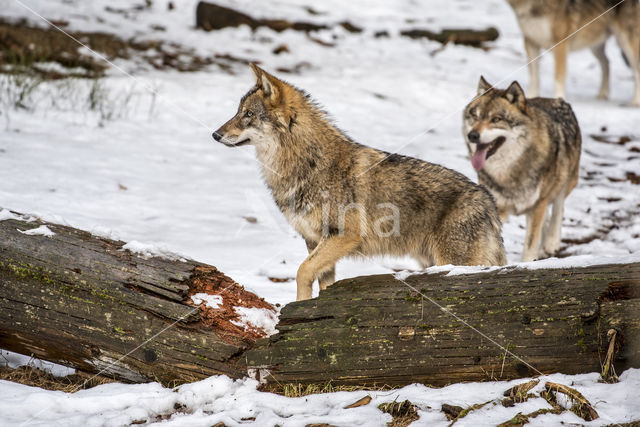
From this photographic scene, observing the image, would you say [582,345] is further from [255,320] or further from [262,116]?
[262,116]

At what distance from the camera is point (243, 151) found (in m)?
9.00

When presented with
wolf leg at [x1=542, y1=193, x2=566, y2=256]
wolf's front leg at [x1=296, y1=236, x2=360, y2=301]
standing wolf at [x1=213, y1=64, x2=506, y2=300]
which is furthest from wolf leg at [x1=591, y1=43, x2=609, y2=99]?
wolf's front leg at [x1=296, y1=236, x2=360, y2=301]

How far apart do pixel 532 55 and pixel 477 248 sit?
27.3ft

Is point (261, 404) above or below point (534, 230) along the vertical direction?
below

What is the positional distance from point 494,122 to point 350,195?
280 cm

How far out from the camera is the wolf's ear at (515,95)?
6539mm

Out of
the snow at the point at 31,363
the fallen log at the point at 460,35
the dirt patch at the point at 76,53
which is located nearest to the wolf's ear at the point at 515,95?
the snow at the point at 31,363

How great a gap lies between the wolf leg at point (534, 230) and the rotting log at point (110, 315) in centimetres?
408

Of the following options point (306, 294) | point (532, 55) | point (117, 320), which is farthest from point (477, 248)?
point (532, 55)

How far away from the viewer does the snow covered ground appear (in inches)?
123

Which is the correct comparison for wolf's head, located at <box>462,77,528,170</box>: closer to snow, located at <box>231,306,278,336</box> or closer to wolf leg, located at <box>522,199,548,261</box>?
wolf leg, located at <box>522,199,548,261</box>

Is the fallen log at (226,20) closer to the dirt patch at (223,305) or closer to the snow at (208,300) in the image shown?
the dirt patch at (223,305)

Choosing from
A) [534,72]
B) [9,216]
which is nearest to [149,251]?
[9,216]

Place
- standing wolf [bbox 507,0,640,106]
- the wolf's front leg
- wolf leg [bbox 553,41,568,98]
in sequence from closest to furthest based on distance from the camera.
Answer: the wolf's front leg
wolf leg [bbox 553,41,568,98]
standing wolf [bbox 507,0,640,106]
